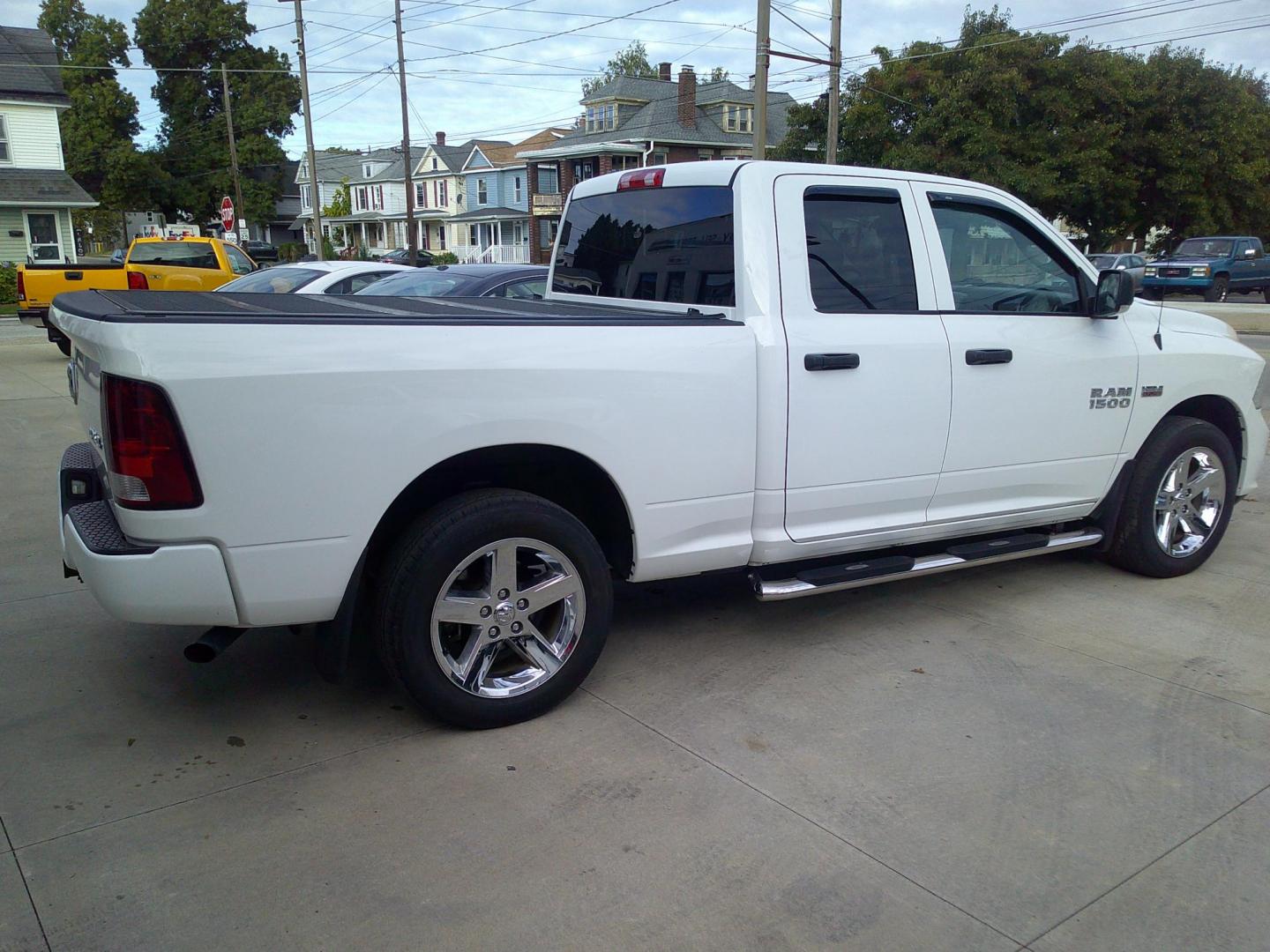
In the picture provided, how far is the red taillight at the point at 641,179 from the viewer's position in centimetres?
458

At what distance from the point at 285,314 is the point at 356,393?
1.04 feet

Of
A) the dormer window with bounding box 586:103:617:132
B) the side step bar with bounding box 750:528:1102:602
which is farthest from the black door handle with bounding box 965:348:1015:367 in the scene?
the dormer window with bounding box 586:103:617:132

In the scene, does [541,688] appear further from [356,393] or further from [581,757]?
[356,393]

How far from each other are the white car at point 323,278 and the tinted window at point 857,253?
23.0 ft

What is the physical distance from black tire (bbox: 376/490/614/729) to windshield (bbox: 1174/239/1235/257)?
30.8 metres

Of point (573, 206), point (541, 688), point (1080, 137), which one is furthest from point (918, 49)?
point (541, 688)

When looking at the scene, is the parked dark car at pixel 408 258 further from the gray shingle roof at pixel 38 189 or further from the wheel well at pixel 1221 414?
the wheel well at pixel 1221 414

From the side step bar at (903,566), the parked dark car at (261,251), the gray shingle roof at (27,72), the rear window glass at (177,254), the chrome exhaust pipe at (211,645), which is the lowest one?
the side step bar at (903,566)

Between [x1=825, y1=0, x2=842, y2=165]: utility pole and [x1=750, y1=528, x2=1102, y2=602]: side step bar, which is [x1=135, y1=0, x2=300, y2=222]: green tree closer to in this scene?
[x1=825, y1=0, x2=842, y2=165]: utility pole

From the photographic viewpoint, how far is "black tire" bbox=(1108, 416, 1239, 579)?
5.27 m

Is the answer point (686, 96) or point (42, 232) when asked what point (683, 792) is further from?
point (686, 96)

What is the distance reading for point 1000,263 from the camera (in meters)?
4.79

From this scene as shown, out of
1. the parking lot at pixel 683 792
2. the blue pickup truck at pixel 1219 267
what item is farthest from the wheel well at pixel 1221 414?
the blue pickup truck at pixel 1219 267

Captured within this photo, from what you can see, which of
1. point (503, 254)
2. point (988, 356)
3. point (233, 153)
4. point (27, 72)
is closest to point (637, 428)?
point (988, 356)
